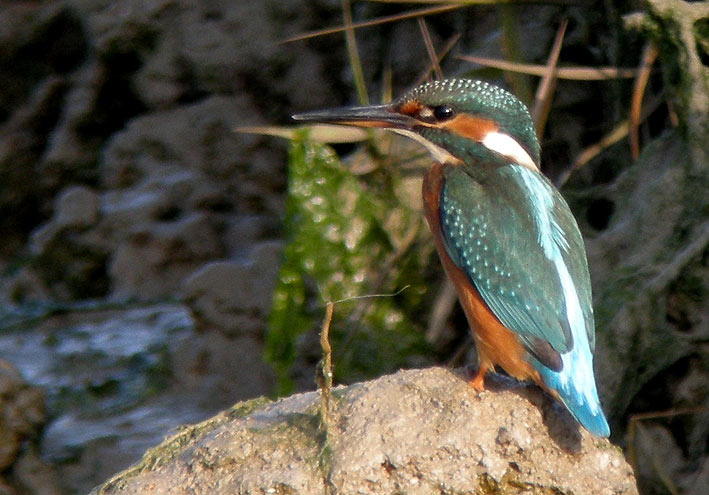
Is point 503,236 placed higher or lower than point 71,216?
higher

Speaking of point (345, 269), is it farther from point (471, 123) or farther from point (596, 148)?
point (471, 123)

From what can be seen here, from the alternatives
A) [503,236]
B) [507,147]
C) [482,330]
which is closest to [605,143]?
[507,147]

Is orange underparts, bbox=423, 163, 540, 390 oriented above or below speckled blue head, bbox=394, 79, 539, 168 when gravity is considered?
below

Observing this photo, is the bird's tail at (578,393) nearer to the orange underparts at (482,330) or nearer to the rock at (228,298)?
the orange underparts at (482,330)

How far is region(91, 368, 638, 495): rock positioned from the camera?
327 cm

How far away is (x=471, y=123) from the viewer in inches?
158

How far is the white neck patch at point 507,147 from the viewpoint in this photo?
4.02m

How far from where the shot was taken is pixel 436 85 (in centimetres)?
406

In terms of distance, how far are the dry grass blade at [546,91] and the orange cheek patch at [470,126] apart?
1.90 metres

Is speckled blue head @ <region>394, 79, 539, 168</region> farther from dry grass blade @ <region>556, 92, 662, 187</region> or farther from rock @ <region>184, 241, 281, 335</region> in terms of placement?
rock @ <region>184, 241, 281, 335</region>

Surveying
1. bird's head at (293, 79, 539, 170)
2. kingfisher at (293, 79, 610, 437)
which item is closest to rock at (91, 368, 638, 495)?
kingfisher at (293, 79, 610, 437)

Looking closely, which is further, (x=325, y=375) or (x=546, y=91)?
(x=546, y=91)

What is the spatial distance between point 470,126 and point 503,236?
0.41 m

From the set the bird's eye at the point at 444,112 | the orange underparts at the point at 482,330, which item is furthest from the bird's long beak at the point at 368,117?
the orange underparts at the point at 482,330
